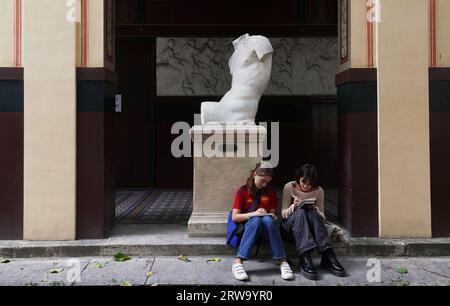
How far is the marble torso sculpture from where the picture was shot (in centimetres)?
553

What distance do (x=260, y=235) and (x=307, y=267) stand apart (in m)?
0.55

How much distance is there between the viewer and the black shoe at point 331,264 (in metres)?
4.37

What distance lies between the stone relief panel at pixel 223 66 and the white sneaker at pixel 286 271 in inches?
243

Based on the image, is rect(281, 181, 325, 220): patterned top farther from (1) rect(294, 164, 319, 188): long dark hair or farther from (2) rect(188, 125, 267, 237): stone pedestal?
(2) rect(188, 125, 267, 237): stone pedestal

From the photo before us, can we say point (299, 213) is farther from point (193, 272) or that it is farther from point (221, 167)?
point (221, 167)

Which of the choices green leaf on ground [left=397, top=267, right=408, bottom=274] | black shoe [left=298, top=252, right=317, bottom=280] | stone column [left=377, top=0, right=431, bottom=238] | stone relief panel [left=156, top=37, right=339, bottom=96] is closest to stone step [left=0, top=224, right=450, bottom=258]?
stone column [left=377, top=0, right=431, bottom=238]

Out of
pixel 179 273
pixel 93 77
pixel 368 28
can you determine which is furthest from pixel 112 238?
pixel 368 28

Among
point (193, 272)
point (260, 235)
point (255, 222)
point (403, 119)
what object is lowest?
point (193, 272)

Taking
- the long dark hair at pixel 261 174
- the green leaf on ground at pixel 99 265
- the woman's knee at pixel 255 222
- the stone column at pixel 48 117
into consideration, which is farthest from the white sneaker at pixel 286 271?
the stone column at pixel 48 117

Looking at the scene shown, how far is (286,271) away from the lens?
14.0 feet

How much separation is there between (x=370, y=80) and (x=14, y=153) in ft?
14.3

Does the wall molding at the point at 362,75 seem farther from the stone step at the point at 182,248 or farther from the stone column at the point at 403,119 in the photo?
the stone step at the point at 182,248

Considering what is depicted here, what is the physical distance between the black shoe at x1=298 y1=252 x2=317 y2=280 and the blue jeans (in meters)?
0.22

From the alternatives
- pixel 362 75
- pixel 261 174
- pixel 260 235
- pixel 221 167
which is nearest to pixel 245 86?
pixel 221 167
